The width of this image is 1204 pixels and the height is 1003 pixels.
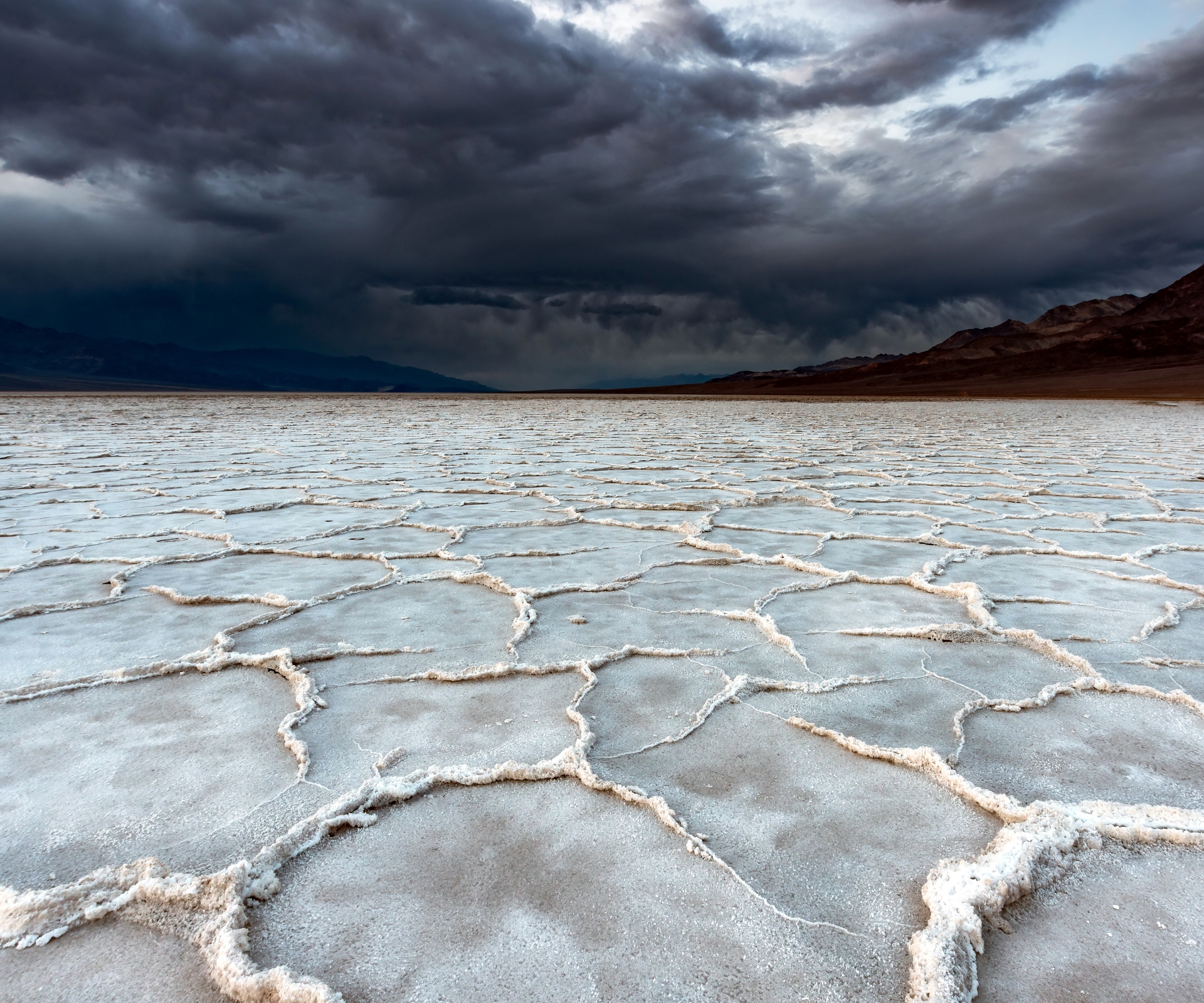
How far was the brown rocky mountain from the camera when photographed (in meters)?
34.4

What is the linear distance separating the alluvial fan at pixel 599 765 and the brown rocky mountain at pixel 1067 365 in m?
27.1

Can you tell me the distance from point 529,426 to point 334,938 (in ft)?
31.3

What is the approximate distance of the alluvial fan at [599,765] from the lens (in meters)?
0.74

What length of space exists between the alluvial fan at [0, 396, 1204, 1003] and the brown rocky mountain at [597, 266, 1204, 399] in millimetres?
27111

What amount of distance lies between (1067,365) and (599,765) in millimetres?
52209

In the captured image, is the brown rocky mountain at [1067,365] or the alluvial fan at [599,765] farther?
the brown rocky mountain at [1067,365]

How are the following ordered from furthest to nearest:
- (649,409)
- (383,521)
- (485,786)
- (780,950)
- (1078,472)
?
1. (649,409)
2. (1078,472)
3. (383,521)
4. (485,786)
5. (780,950)

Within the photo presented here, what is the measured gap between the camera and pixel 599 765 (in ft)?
3.62

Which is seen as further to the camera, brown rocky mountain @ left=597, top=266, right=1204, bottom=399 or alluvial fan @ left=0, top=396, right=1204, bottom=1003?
brown rocky mountain @ left=597, top=266, right=1204, bottom=399

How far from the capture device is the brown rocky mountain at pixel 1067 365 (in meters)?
34.4

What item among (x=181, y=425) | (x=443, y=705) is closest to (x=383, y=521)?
(x=443, y=705)

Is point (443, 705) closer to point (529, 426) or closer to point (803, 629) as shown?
point (803, 629)

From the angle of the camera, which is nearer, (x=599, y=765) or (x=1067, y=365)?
(x=599, y=765)

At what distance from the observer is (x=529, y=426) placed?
33.4 ft
